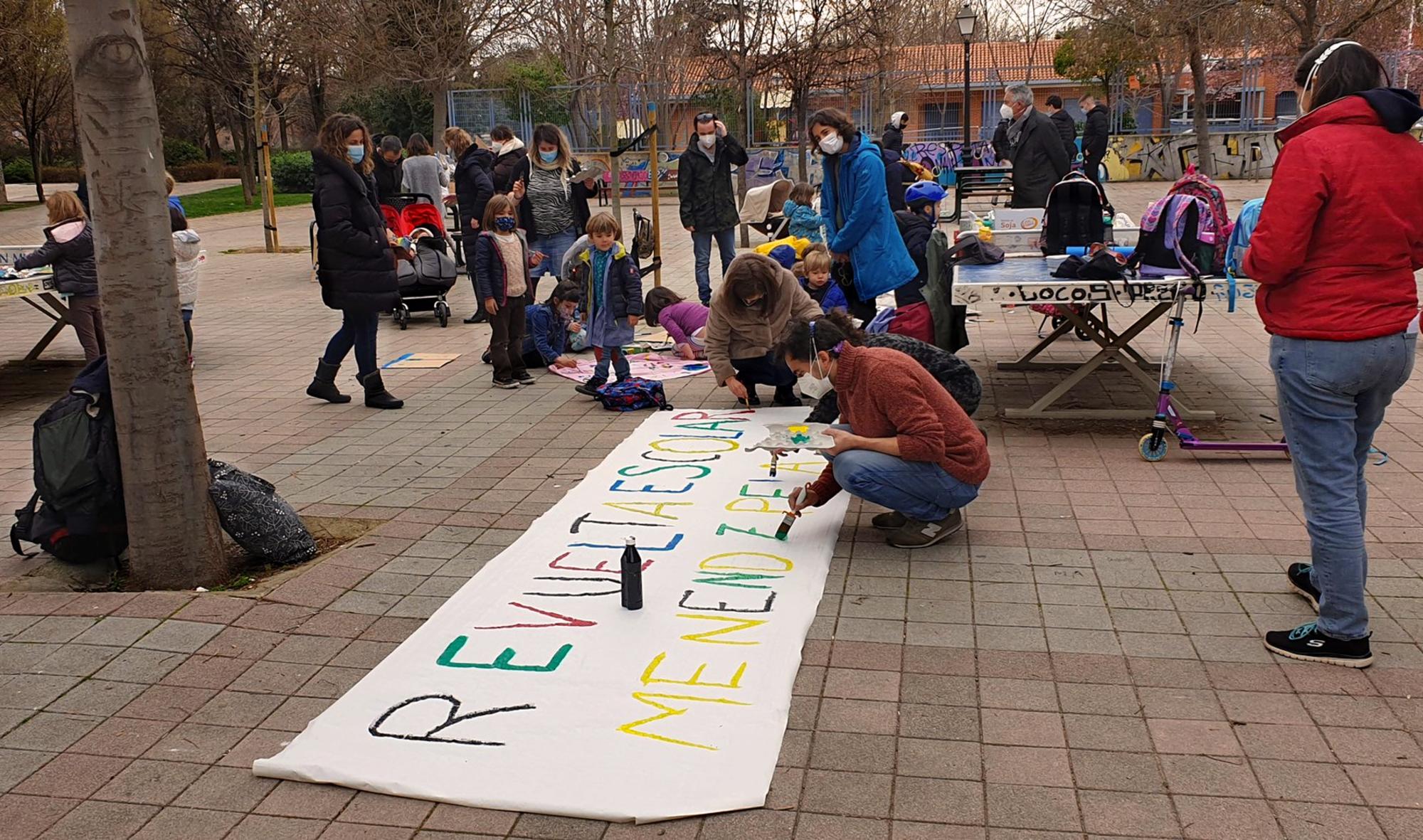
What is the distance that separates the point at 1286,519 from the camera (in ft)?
17.8

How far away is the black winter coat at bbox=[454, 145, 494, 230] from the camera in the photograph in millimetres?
11594

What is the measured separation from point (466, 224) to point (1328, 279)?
9.35m

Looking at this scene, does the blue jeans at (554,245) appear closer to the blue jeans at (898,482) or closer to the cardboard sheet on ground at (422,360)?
the cardboard sheet on ground at (422,360)

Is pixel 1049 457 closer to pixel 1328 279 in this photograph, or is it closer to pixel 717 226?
pixel 1328 279

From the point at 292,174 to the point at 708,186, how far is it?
30685mm

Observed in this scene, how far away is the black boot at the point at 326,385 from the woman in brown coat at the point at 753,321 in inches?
111

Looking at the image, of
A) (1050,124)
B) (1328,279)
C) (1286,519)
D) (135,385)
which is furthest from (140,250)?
(1050,124)

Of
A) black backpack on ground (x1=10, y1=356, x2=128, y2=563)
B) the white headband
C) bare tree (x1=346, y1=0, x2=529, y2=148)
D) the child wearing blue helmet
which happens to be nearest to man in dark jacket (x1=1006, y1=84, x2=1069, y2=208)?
the child wearing blue helmet

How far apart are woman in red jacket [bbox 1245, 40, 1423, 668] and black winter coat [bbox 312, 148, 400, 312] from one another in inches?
232

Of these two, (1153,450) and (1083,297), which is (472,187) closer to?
(1083,297)

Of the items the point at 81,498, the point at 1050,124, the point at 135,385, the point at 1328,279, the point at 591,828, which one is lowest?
the point at 591,828

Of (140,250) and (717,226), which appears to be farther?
(717,226)

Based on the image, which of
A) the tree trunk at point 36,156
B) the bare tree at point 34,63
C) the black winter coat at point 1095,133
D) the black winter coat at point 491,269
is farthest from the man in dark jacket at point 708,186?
the tree trunk at point 36,156

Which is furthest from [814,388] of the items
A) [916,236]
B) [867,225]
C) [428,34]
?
[428,34]
